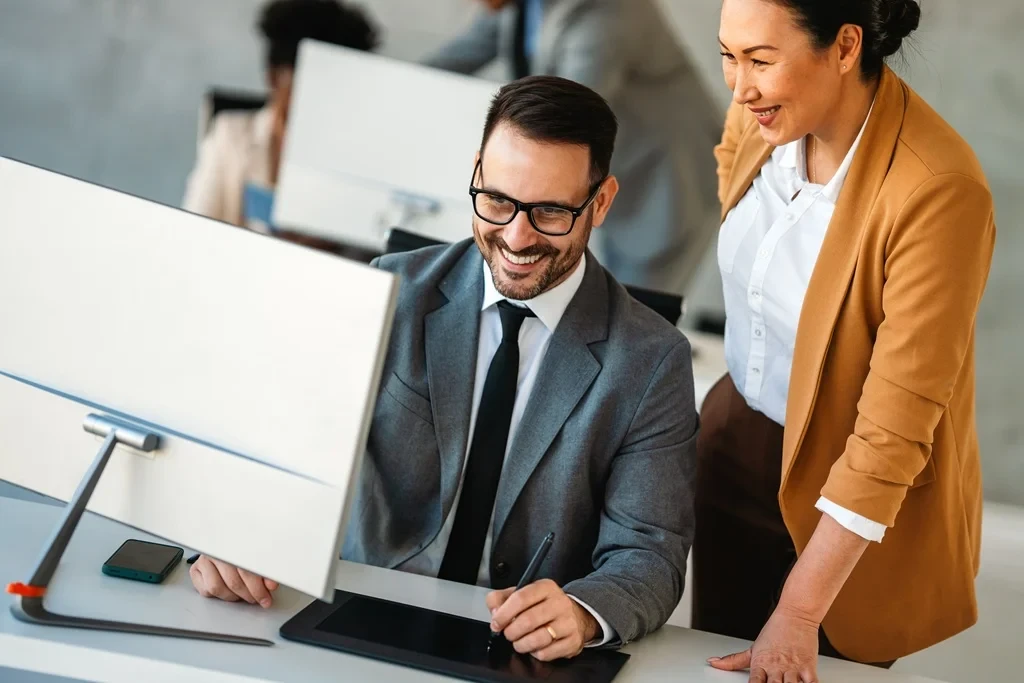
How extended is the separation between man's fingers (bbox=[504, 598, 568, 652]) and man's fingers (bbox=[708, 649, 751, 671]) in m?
0.22

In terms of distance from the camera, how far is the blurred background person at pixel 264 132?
142 inches

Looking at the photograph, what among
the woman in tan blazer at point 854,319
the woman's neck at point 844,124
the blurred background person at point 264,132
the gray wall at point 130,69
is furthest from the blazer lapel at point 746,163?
the blurred background person at point 264,132

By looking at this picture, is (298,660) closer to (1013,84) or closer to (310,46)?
(310,46)

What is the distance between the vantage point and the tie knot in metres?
1.59

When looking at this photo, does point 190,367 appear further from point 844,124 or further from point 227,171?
point 227,171

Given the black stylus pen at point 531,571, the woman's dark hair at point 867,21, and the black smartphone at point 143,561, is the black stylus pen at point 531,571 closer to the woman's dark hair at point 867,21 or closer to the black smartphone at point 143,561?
the black smartphone at point 143,561

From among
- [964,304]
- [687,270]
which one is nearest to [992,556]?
[687,270]

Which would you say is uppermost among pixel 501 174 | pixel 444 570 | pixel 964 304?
pixel 501 174

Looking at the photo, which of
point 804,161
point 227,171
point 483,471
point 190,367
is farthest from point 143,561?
point 227,171

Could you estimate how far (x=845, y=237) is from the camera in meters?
1.51

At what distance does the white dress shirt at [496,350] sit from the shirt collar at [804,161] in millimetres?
352

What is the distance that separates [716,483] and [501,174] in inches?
30.5

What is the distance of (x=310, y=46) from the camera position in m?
3.15

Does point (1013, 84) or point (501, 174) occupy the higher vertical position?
point (1013, 84)
